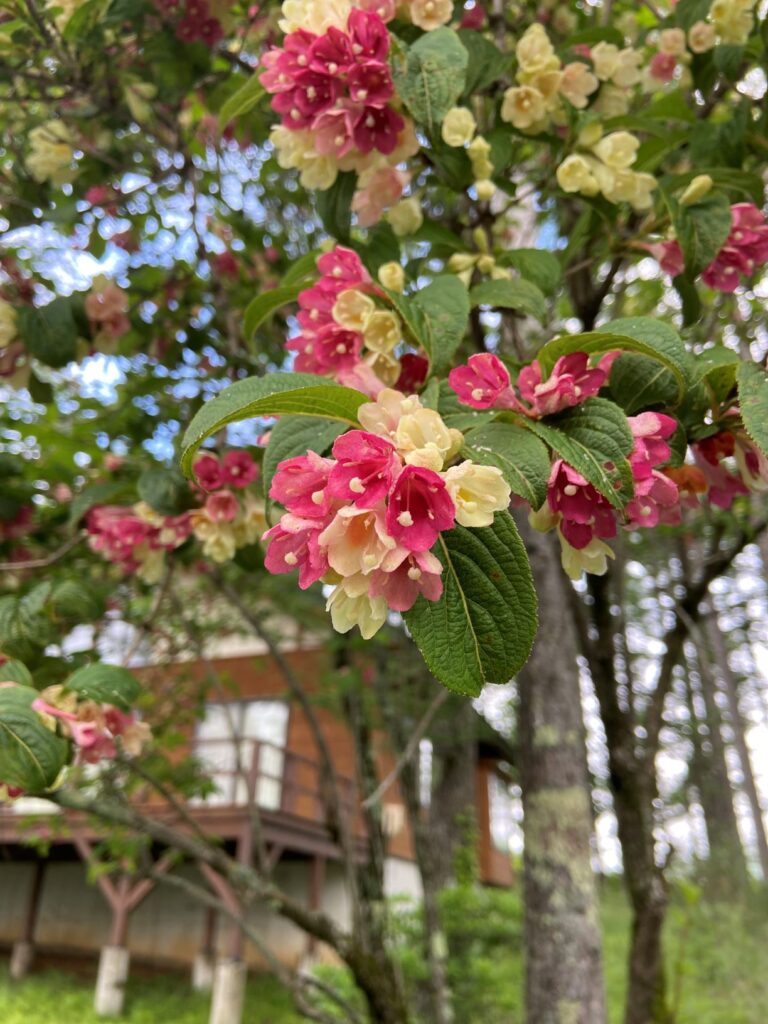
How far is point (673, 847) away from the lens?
2.61m

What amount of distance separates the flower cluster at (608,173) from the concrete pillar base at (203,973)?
9.86 metres

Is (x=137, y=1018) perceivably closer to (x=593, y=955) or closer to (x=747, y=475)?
(x=593, y=955)

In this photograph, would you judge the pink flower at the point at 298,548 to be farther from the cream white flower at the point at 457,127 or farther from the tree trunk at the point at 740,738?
the tree trunk at the point at 740,738

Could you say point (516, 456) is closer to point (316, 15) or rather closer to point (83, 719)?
point (316, 15)

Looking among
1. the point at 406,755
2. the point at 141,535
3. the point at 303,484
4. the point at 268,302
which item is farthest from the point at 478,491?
the point at 406,755

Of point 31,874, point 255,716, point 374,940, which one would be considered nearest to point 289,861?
point 255,716

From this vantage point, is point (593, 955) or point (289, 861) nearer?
point (593, 955)

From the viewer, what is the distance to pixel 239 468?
1.56 m

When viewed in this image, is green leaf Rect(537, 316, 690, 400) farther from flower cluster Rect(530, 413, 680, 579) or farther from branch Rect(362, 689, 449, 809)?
branch Rect(362, 689, 449, 809)

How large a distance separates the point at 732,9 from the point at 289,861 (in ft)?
35.4

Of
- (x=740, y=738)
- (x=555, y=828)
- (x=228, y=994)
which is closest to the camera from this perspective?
(x=555, y=828)

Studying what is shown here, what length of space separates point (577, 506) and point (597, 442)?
2.8 inches

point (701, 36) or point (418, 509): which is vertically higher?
point (701, 36)

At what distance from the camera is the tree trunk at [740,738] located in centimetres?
807
